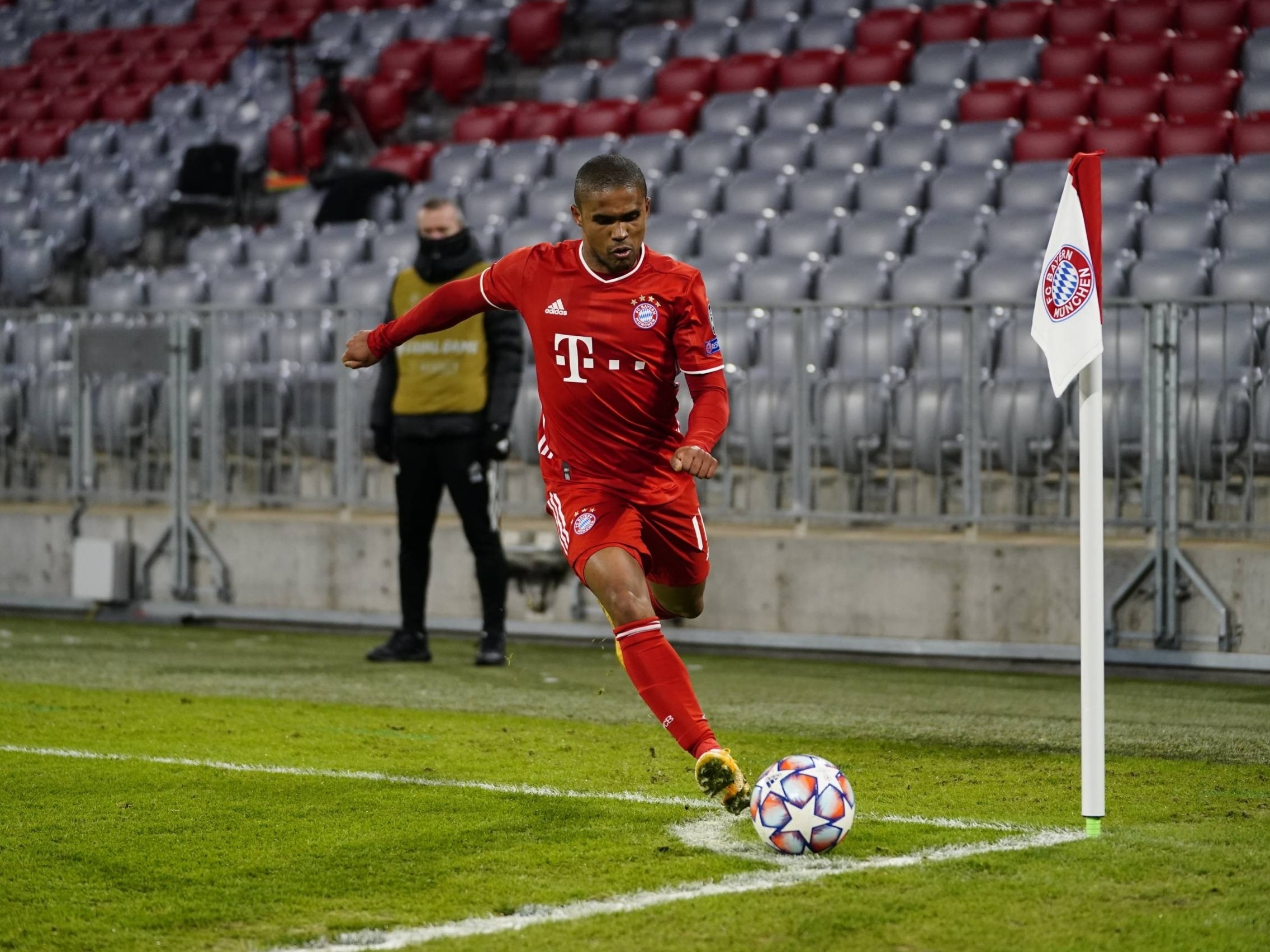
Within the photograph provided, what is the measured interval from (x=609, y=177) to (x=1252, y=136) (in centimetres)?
830

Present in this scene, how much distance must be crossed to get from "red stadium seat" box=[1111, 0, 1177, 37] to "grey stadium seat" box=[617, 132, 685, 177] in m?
3.46

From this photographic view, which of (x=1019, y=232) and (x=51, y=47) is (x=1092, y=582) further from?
(x=51, y=47)

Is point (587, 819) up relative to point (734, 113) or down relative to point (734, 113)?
down

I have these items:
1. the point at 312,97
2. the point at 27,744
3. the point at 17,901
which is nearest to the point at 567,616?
the point at 27,744

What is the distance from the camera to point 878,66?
570 inches

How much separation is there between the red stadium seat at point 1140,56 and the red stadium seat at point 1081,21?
0.39m

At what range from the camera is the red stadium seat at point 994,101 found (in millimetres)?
13469

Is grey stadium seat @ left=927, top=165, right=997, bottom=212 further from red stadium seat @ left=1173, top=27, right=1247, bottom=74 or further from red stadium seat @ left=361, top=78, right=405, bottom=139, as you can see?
red stadium seat @ left=361, top=78, right=405, bottom=139

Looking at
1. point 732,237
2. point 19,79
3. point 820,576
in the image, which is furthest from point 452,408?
point 19,79

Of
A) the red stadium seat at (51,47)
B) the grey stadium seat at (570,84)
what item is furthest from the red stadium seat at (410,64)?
the red stadium seat at (51,47)

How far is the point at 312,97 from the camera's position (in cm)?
1741

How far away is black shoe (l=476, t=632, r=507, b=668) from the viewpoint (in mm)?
9008

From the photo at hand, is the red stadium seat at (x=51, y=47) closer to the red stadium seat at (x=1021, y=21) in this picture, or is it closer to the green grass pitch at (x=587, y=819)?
the red stadium seat at (x=1021, y=21)

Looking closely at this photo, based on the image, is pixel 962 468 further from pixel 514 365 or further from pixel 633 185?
pixel 633 185
